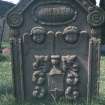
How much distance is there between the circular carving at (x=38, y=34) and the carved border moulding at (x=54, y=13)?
0.12 meters

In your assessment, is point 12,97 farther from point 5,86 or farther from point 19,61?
point 5,86

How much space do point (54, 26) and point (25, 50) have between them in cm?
58

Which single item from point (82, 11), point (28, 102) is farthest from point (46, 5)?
point (28, 102)

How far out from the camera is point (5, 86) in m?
7.18

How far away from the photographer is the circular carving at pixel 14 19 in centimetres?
581

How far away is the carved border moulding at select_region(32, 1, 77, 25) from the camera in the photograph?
18.9 feet

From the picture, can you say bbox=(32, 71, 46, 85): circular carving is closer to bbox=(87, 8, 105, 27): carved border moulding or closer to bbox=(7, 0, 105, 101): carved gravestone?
bbox=(7, 0, 105, 101): carved gravestone

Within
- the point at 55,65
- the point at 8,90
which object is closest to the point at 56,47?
the point at 55,65

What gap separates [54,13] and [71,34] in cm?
41

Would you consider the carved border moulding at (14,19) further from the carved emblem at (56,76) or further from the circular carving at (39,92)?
the circular carving at (39,92)

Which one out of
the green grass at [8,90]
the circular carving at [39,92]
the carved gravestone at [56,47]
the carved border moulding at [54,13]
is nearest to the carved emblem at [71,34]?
the carved gravestone at [56,47]

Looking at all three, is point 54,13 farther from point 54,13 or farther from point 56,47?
point 56,47

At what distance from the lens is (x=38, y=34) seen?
5828 millimetres

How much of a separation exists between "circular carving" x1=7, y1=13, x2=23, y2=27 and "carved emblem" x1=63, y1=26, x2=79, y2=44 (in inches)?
27.4
